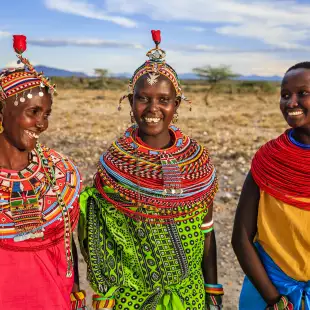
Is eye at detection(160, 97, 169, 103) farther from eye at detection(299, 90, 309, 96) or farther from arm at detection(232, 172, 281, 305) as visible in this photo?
eye at detection(299, 90, 309, 96)

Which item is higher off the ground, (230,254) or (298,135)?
(298,135)

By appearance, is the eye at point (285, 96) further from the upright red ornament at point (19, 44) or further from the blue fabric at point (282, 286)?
the upright red ornament at point (19, 44)

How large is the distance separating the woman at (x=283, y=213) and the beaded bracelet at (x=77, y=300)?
2.99ft

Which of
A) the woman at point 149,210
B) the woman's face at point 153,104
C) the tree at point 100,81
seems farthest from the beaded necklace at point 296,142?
the tree at point 100,81

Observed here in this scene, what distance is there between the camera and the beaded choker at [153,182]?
241cm

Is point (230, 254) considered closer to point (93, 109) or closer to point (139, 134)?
point (139, 134)

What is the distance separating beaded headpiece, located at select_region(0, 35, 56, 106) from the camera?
2172 millimetres

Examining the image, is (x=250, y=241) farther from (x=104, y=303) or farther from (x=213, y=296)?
(x=104, y=303)

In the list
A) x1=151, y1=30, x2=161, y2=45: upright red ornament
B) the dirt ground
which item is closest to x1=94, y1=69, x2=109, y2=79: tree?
the dirt ground

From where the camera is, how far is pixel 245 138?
10594 mm

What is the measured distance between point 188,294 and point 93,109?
1634 centimetres

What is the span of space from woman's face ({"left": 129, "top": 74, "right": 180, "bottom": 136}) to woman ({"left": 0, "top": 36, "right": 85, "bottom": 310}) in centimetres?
47

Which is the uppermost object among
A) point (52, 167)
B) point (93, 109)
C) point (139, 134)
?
point (139, 134)

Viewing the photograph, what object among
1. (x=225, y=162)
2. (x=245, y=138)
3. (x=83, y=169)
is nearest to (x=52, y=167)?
(x=83, y=169)
